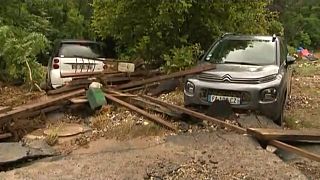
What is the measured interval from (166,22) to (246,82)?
189 inches

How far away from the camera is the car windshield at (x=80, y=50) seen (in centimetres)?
1170

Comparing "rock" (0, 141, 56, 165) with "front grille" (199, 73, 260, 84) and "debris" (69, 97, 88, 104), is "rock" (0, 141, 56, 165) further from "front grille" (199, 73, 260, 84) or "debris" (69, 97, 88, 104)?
"front grille" (199, 73, 260, 84)

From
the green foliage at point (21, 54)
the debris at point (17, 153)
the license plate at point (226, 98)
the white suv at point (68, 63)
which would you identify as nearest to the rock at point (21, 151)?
the debris at point (17, 153)

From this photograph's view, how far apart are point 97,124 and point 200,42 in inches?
241

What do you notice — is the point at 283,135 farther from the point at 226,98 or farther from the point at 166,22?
the point at 166,22

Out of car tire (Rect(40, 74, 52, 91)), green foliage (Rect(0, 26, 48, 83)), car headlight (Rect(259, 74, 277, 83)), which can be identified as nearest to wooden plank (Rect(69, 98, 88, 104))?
car tire (Rect(40, 74, 52, 91))

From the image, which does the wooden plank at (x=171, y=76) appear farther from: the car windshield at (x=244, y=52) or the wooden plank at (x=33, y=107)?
the wooden plank at (x=33, y=107)

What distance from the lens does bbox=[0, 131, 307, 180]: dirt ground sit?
562 centimetres

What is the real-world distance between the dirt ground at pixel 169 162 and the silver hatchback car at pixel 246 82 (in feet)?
3.18

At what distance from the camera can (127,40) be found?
1385 cm

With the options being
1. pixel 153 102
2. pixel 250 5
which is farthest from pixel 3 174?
pixel 250 5

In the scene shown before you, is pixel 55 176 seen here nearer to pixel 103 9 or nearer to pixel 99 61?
pixel 99 61

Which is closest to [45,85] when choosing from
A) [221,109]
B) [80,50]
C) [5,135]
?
[80,50]

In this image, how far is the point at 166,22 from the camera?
40.1ft
